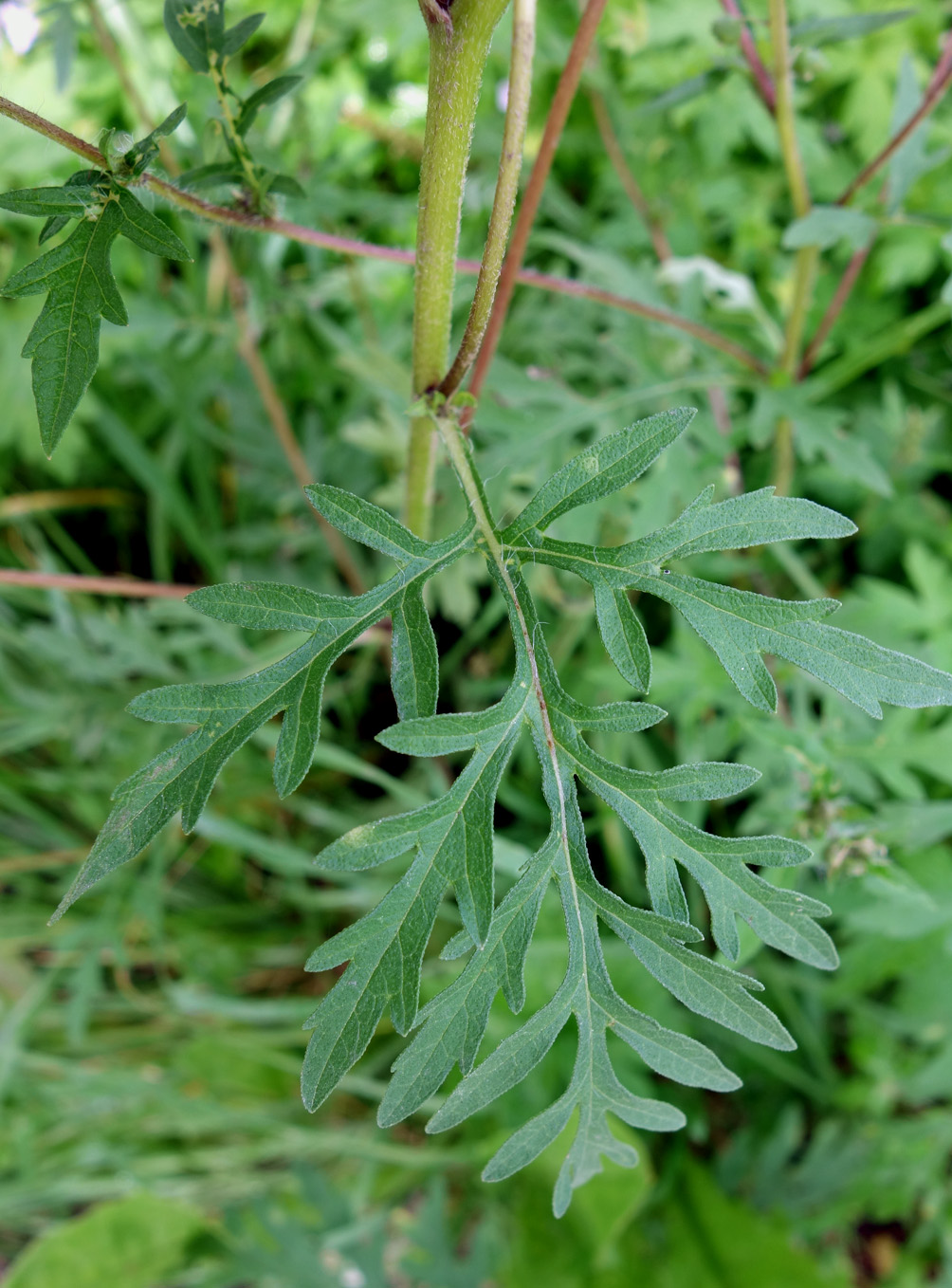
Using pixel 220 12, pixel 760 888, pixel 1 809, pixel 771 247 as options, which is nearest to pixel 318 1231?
pixel 1 809

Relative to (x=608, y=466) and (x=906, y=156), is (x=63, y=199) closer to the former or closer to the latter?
(x=608, y=466)

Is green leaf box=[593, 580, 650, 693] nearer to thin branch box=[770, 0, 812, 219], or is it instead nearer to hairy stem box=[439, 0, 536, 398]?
hairy stem box=[439, 0, 536, 398]

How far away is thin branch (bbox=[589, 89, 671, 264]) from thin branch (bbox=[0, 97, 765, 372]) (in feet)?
1.42

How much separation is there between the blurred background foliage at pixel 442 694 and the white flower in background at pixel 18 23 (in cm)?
1

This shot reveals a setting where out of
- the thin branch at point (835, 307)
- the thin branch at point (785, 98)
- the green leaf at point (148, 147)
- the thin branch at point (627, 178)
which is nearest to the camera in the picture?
the green leaf at point (148, 147)

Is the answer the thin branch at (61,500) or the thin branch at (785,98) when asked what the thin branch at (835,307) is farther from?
the thin branch at (61,500)

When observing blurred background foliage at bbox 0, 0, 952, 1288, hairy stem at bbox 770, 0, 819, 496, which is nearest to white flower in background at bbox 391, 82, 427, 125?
blurred background foliage at bbox 0, 0, 952, 1288

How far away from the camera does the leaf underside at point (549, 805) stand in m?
0.53

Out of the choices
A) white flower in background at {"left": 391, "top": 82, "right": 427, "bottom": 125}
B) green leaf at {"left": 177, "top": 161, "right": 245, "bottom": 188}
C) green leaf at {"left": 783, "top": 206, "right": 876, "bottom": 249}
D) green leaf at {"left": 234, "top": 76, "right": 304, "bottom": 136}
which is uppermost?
white flower in background at {"left": 391, "top": 82, "right": 427, "bottom": 125}

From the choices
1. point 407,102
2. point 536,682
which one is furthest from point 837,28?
point 407,102

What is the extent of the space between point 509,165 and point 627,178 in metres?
0.96

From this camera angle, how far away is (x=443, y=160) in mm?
581

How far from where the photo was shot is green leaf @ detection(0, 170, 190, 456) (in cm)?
52

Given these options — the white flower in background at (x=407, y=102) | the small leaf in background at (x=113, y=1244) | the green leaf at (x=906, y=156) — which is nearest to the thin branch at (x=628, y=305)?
the green leaf at (x=906, y=156)
